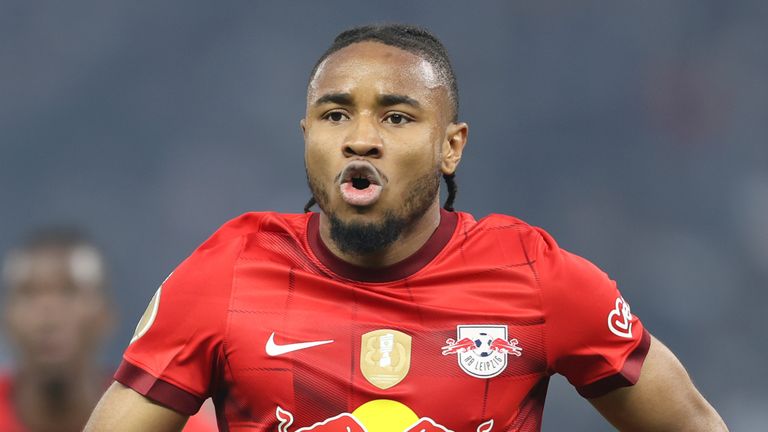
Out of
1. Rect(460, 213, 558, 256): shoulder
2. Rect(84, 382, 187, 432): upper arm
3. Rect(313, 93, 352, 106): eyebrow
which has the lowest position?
Rect(84, 382, 187, 432): upper arm

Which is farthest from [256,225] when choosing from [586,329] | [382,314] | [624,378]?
[624,378]

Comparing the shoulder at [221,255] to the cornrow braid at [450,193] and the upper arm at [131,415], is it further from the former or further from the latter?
the cornrow braid at [450,193]

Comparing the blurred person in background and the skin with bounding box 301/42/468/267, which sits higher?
the skin with bounding box 301/42/468/267

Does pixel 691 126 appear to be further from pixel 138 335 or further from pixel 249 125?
pixel 138 335

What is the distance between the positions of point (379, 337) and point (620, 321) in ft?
1.93

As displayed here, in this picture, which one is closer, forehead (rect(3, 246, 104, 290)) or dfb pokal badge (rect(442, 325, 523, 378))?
dfb pokal badge (rect(442, 325, 523, 378))

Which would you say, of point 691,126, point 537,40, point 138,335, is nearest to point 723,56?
point 691,126

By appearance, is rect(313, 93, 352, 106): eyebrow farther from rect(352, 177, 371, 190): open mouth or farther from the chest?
the chest

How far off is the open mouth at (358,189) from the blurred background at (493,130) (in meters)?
5.25

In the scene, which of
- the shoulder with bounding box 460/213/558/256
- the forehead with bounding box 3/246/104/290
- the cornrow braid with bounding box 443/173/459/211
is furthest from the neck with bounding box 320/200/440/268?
the forehead with bounding box 3/246/104/290

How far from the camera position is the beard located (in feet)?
9.63

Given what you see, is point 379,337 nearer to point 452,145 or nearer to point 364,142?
point 364,142

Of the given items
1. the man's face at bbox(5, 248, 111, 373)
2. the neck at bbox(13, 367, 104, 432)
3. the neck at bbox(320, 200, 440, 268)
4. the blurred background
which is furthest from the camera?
the blurred background

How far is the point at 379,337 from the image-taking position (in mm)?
2885
